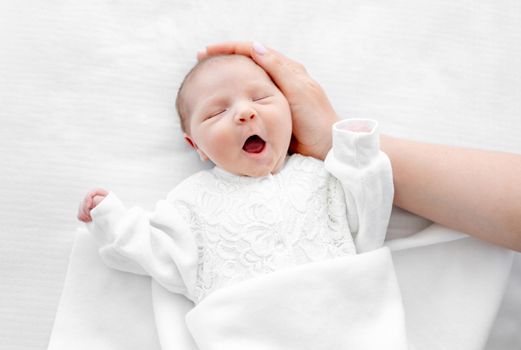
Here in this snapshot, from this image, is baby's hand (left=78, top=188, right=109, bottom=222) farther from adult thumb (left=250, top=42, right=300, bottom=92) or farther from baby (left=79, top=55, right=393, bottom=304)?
adult thumb (left=250, top=42, right=300, bottom=92)

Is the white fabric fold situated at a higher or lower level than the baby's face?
lower

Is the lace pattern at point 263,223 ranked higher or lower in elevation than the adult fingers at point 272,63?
lower

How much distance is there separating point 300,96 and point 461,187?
389 millimetres

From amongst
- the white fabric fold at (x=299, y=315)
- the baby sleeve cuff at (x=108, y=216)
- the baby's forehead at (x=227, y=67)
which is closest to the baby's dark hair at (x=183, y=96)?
the baby's forehead at (x=227, y=67)

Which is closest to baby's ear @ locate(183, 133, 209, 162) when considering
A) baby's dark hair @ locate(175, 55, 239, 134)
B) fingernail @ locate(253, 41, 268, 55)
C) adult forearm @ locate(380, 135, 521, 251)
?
baby's dark hair @ locate(175, 55, 239, 134)

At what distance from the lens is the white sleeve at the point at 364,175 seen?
140 centimetres

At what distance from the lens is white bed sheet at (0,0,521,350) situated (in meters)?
1.57

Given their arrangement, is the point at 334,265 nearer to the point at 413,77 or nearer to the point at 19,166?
the point at 413,77

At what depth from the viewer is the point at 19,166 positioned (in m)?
1.59

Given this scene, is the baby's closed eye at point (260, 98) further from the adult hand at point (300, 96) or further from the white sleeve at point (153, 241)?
the white sleeve at point (153, 241)

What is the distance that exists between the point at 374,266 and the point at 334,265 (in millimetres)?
86

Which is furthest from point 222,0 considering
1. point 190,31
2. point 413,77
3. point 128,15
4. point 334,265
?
point 334,265

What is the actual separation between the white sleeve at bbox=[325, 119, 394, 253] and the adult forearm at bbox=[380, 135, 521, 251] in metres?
0.06

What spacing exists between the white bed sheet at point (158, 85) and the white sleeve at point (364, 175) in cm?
23
